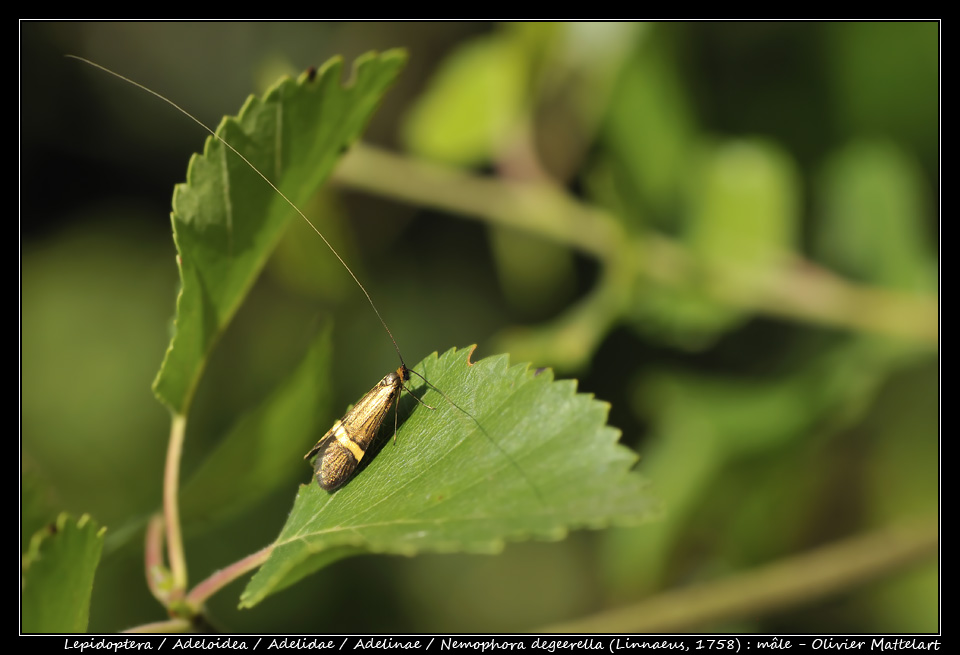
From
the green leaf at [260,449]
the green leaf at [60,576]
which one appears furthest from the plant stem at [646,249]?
the green leaf at [60,576]

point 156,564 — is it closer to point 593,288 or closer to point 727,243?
point 727,243

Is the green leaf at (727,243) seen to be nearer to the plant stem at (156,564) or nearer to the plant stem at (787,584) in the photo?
the plant stem at (787,584)

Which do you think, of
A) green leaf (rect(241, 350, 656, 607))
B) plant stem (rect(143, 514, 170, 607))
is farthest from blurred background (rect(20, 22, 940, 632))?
green leaf (rect(241, 350, 656, 607))

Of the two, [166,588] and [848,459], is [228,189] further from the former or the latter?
[848,459]

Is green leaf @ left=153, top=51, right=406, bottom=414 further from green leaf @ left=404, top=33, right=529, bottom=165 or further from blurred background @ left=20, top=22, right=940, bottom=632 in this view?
green leaf @ left=404, top=33, right=529, bottom=165

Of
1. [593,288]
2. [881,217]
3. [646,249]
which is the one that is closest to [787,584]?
[646,249]

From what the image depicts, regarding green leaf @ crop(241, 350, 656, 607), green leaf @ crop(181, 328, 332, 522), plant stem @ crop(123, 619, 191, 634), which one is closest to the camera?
green leaf @ crop(241, 350, 656, 607)

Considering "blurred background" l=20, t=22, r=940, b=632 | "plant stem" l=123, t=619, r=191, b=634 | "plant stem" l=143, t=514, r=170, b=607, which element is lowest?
"plant stem" l=123, t=619, r=191, b=634
